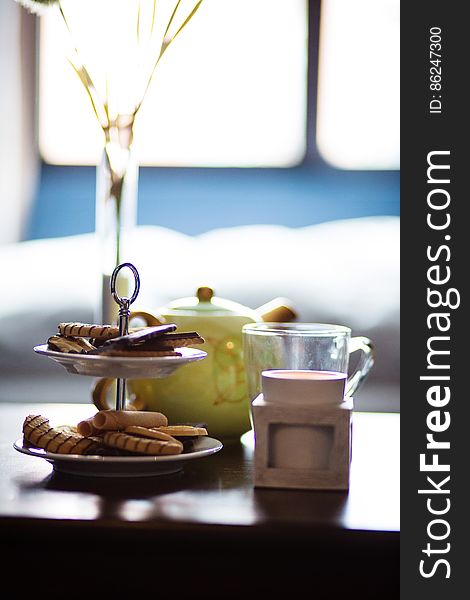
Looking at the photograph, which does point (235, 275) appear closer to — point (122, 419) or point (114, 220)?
point (114, 220)

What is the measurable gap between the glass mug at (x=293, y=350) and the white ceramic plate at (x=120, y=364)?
11 centimetres

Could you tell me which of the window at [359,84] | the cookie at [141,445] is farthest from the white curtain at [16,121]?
the cookie at [141,445]

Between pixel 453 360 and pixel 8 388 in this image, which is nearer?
pixel 453 360

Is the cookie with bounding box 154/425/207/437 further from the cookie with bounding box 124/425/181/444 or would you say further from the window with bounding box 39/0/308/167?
the window with bounding box 39/0/308/167

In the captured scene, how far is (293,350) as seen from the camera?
944 mm

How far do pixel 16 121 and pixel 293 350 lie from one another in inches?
51.5

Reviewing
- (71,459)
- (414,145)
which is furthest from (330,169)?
(71,459)

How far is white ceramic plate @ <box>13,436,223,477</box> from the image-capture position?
2.62 feet

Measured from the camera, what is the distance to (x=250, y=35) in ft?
6.70

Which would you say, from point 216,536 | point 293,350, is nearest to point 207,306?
point 293,350

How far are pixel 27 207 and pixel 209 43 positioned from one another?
528mm

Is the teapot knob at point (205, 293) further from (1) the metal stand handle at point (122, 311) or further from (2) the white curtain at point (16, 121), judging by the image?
(2) the white curtain at point (16, 121)

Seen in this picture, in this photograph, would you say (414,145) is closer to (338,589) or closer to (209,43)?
(338,589)

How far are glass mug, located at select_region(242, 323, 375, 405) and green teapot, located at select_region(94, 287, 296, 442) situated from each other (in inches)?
1.4
